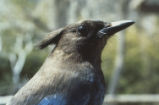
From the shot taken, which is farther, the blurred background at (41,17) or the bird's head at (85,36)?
the blurred background at (41,17)

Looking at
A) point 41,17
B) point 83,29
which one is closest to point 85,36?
point 83,29

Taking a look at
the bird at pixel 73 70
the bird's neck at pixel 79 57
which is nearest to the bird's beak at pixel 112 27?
the bird at pixel 73 70

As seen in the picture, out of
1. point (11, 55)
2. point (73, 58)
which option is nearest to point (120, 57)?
point (11, 55)

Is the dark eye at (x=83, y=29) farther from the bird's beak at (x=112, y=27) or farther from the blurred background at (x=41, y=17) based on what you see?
the blurred background at (x=41, y=17)

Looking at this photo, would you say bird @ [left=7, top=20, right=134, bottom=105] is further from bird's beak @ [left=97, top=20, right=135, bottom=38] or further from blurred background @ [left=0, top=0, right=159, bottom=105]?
blurred background @ [left=0, top=0, right=159, bottom=105]

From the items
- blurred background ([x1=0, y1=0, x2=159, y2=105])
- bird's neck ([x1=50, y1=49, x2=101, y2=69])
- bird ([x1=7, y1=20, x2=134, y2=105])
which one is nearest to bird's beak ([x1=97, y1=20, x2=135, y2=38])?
bird ([x1=7, y1=20, x2=134, y2=105])

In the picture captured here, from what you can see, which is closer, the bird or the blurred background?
the bird

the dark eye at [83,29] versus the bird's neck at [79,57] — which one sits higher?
the dark eye at [83,29]
